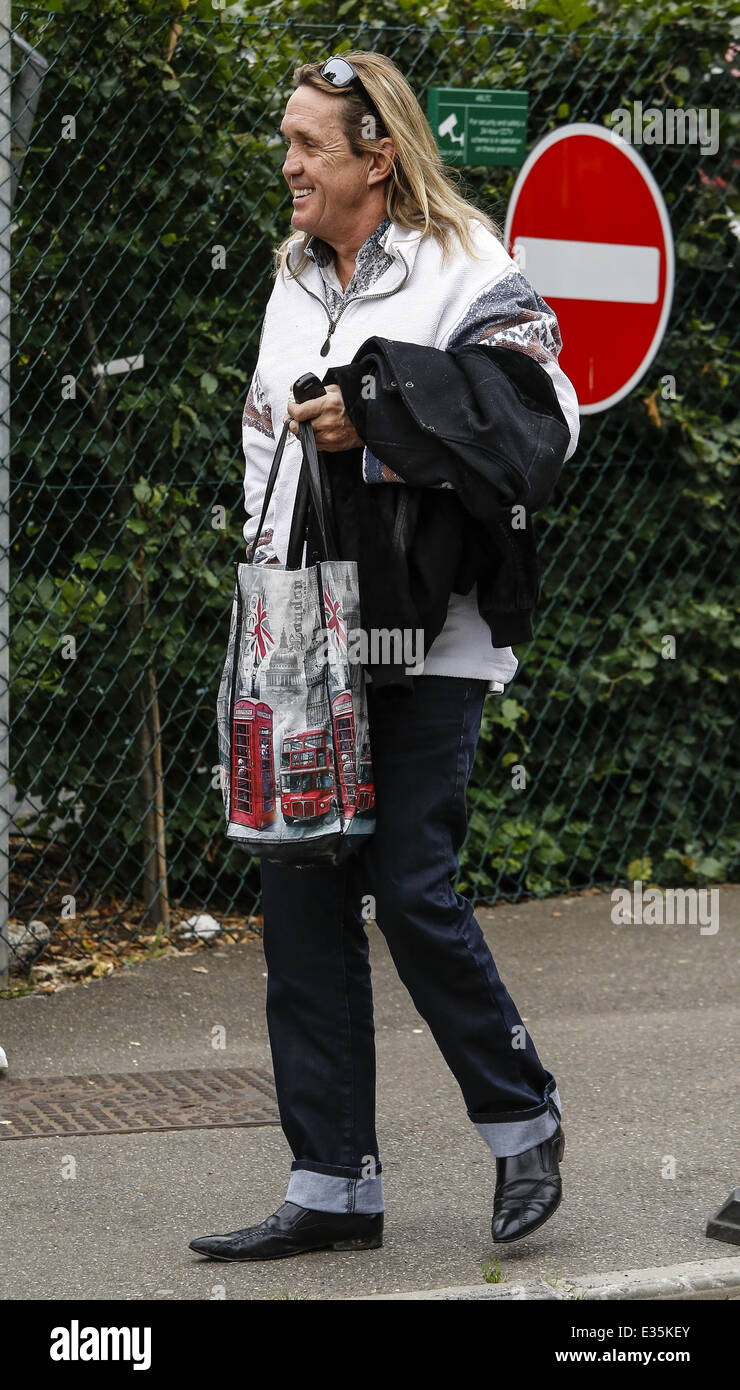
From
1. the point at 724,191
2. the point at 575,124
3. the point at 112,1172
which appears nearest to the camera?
the point at 112,1172

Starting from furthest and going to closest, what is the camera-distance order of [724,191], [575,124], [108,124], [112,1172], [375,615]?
[724,191]
[575,124]
[108,124]
[112,1172]
[375,615]

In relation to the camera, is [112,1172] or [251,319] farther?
[251,319]

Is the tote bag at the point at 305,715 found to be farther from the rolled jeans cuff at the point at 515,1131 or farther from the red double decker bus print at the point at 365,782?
the rolled jeans cuff at the point at 515,1131

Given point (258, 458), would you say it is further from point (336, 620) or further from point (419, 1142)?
point (419, 1142)

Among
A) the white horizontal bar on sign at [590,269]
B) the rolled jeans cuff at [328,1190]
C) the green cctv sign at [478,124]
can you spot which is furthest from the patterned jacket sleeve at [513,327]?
the green cctv sign at [478,124]

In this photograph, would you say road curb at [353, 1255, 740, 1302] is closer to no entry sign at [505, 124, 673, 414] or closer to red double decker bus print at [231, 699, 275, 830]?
red double decker bus print at [231, 699, 275, 830]

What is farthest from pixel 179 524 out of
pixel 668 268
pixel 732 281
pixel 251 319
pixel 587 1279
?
pixel 587 1279

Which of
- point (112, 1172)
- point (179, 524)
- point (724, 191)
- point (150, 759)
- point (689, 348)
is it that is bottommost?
point (112, 1172)

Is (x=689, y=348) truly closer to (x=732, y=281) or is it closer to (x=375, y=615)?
(x=732, y=281)

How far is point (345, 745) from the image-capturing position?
3191 mm

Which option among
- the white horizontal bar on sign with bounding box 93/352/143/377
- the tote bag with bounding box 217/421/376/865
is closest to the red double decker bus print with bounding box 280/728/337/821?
the tote bag with bounding box 217/421/376/865

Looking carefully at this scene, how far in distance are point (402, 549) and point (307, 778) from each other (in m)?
0.44

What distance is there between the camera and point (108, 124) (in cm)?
541

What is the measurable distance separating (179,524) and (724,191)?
2285 millimetres
